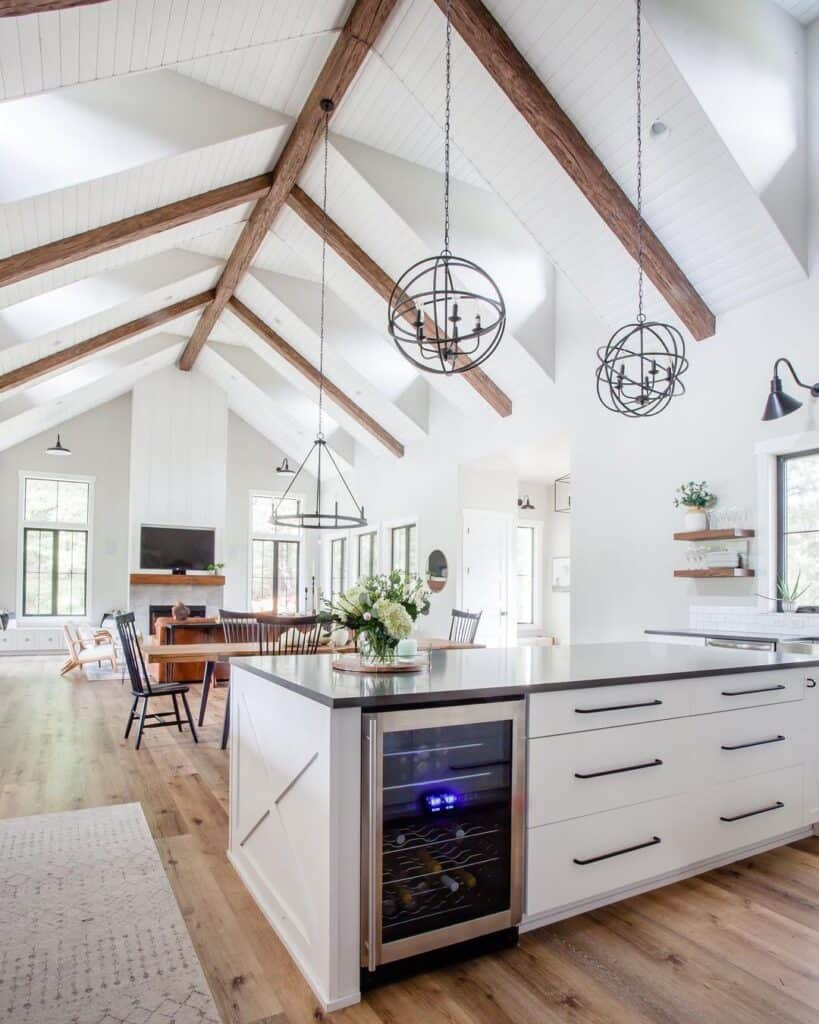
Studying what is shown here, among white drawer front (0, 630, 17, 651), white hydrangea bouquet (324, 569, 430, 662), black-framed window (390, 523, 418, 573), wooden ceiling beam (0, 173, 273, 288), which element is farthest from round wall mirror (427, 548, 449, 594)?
white drawer front (0, 630, 17, 651)

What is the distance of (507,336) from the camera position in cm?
691

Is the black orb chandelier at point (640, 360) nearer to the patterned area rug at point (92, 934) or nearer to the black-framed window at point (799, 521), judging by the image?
the black-framed window at point (799, 521)

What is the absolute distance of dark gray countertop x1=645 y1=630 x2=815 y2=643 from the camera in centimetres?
432

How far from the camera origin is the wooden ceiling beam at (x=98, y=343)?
752 centimetres

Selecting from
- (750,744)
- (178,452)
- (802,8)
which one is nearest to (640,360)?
(802,8)

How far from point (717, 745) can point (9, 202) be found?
5.00 m

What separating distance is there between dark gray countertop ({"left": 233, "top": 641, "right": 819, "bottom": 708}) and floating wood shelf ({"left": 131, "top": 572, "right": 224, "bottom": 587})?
371 inches

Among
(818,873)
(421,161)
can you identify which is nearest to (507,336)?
(421,161)

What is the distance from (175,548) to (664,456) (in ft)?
29.5

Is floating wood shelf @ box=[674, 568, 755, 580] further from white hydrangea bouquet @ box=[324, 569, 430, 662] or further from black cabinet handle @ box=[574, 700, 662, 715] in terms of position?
white hydrangea bouquet @ box=[324, 569, 430, 662]

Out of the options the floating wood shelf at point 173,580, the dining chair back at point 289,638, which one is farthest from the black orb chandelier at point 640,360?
the floating wood shelf at point 173,580

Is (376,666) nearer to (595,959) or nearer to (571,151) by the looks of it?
(595,959)

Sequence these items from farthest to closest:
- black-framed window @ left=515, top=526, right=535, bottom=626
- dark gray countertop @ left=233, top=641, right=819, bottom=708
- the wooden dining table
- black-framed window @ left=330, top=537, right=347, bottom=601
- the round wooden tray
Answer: black-framed window @ left=330, top=537, right=347, bottom=601 → black-framed window @ left=515, top=526, right=535, bottom=626 → the wooden dining table → the round wooden tray → dark gray countertop @ left=233, top=641, right=819, bottom=708

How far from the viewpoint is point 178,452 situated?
12453 mm
